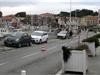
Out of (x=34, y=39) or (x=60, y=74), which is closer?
(x=60, y=74)

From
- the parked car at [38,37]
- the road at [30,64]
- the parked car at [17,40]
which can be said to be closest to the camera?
the road at [30,64]

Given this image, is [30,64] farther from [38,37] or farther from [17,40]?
[38,37]

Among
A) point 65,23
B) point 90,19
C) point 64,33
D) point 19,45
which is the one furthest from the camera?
point 90,19

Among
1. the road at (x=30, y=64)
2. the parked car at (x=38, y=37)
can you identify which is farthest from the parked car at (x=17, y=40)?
the road at (x=30, y=64)

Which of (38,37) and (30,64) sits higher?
(30,64)

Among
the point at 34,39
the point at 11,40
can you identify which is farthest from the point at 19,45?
the point at 34,39

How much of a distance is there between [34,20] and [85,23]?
1785 inches

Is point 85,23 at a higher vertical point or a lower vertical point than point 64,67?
lower

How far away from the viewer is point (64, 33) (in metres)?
66.0

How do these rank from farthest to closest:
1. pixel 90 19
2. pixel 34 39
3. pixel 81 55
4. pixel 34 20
Answer: 1. pixel 90 19
2. pixel 34 20
3. pixel 34 39
4. pixel 81 55

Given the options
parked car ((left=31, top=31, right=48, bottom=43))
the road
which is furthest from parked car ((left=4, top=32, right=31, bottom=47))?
the road

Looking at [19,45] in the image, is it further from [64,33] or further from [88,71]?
[64,33]

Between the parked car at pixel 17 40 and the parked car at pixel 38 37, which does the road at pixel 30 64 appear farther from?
the parked car at pixel 38 37

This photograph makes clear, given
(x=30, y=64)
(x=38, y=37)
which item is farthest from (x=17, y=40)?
(x=30, y=64)
